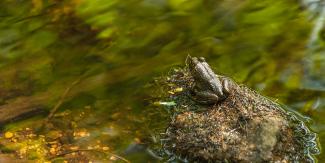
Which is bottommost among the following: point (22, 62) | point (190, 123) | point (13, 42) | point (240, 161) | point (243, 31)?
point (240, 161)

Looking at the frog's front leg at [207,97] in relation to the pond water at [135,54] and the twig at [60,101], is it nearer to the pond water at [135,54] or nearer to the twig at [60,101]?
the pond water at [135,54]

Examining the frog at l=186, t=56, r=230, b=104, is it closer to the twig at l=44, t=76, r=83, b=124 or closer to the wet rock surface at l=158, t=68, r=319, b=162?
the wet rock surface at l=158, t=68, r=319, b=162

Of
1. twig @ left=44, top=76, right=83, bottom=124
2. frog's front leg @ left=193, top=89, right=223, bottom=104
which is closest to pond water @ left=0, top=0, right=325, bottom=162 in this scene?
twig @ left=44, top=76, right=83, bottom=124

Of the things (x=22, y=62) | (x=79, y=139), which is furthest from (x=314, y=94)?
(x=22, y=62)

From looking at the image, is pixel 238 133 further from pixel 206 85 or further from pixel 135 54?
pixel 135 54

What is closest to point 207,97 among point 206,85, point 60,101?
point 206,85

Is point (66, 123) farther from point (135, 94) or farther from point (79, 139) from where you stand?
point (135, 94)
